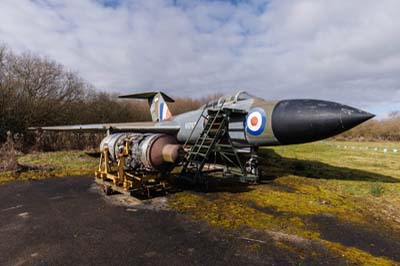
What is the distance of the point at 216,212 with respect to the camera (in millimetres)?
4746

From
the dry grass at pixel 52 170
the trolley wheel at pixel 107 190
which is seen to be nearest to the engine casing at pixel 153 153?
the trolley wheel at pixel 107 190

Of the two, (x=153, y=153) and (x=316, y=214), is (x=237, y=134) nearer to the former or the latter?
(x=153, y=153)

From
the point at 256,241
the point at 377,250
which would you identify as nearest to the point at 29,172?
the point at 256,241

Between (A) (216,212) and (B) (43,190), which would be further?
(B) (43,190)

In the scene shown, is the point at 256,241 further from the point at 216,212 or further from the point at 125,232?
the point at 125,232

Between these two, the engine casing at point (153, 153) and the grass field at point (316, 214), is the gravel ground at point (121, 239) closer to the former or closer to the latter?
the grass field at point (316, 214)

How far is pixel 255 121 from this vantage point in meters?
6.75

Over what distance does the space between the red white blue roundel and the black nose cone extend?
345mm

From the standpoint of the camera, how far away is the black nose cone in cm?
527

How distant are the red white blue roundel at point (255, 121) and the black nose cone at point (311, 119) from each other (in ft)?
1.13

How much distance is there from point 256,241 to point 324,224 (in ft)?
5.27

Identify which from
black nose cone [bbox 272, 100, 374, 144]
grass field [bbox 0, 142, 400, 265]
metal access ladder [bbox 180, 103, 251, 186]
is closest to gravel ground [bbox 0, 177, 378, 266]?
grass field [bbox 0, 142, 400, 265]

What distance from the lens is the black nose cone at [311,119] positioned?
5.27 meters

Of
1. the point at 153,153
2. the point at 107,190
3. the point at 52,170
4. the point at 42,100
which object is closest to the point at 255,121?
the point at 153,153
